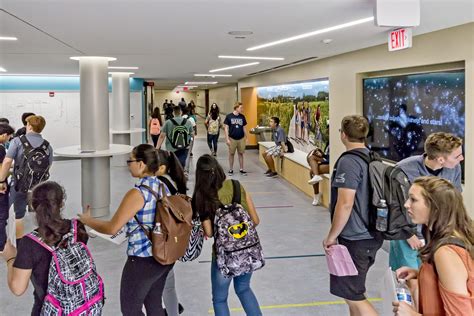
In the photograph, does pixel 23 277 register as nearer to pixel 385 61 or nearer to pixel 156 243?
pixel 156 243

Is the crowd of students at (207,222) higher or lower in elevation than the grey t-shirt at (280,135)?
lower

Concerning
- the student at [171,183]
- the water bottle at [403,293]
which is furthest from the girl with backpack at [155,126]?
the water bottle at [403,293]

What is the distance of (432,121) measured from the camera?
5.33m

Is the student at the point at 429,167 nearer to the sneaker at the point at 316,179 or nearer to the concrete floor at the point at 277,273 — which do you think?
the concrete floor at the point at 277,273

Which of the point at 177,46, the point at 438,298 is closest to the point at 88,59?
the point at 177,46

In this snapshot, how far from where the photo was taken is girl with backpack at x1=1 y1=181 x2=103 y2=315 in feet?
7.23

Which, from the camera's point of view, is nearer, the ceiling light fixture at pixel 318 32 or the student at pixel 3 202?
the ceiling light fixture at pixel 318 32

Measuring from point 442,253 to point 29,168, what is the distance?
4539 mm

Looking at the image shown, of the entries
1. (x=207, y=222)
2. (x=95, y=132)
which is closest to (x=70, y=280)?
(x=207, y=222)

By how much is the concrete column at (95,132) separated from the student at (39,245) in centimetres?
494

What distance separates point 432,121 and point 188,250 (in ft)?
11.4

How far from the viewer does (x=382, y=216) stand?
2.93 metres

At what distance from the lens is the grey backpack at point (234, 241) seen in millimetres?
2965

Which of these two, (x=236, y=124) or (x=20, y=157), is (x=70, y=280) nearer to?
(x=20, y=157)
